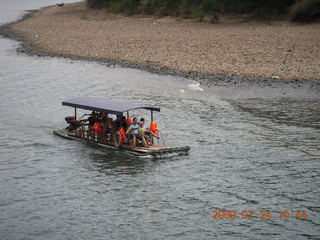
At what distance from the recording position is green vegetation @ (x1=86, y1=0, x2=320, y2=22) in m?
50.2

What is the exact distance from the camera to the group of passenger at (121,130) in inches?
912

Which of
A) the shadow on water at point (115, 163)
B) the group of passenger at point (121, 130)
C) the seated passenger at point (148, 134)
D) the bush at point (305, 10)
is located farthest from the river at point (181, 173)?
the bush at point (305, 10)

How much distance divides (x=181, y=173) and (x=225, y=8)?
40036 millimetres

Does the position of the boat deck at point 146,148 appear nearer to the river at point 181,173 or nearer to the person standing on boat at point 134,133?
the person standing on boat at point 134,133

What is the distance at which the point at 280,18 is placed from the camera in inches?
2098

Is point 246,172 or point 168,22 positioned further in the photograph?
point 168,22

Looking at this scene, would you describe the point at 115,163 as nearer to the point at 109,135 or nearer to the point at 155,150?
the point at 155,150

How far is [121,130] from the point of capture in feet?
76.1

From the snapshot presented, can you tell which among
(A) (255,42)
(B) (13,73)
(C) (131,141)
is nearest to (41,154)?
(C) (131,141)

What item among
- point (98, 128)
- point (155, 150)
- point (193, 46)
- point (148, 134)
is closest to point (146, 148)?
point (155, 150)

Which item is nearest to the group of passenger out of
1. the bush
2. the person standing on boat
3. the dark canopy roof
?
the person standing on boat

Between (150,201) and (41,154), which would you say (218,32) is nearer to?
(41,154)

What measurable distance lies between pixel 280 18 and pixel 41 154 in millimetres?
35881

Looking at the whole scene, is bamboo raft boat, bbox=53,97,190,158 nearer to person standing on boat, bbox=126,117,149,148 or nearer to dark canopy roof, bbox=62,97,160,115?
dark canopy roof, bbox=62,97,160,115
